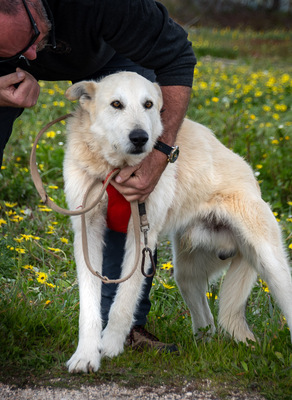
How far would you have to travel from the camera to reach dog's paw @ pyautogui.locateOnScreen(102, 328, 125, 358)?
2735 mm

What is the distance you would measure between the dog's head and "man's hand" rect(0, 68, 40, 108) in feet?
0.92

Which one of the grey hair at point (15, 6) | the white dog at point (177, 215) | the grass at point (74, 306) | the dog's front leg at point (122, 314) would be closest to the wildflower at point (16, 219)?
the grass at point (74, 306)

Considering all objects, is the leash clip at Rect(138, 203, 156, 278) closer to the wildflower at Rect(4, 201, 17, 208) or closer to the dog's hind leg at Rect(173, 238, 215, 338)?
the dog's hind leg at Rect(173, 238, 215, 338)

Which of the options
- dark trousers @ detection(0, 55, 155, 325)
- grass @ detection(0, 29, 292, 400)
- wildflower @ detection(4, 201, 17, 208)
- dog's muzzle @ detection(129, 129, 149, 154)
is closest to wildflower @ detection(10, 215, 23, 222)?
grass @ detection(0, 29, 292, 400)

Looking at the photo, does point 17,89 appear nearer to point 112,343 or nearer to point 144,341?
point 112,343

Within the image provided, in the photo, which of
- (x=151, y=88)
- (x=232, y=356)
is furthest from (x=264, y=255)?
(x=151, y=88)

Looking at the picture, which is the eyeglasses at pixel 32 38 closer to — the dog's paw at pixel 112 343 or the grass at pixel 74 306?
the grass at pixel 74 306

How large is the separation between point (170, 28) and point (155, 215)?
3.08ft

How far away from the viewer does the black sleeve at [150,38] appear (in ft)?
8.54

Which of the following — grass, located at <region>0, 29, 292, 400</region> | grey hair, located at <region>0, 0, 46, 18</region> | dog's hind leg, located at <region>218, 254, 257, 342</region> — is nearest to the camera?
grey hair, located at <region>0, 0, 46, 18</region>

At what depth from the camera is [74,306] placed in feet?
10.3

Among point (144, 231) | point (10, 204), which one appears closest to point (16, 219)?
point (10, 204)

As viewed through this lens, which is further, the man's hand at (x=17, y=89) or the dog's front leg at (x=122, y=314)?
the dog's front leg at (x=122, y=314)

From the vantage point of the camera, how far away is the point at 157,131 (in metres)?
2.87
